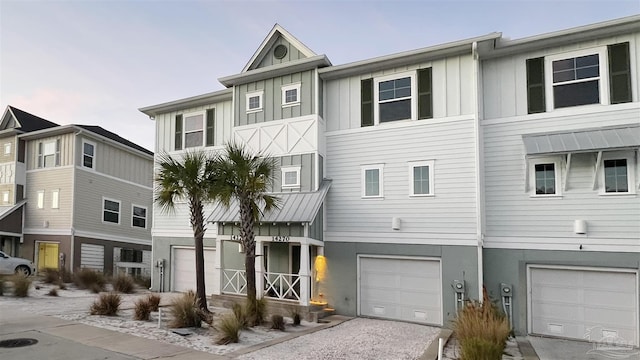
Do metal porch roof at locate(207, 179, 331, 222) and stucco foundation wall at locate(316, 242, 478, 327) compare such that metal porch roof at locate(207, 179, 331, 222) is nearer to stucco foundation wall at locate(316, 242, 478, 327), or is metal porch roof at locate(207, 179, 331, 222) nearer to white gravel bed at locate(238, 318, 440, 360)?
stucco foundation wall at locate(316, 242, 478, 327)

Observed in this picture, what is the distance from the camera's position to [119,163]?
2480cm

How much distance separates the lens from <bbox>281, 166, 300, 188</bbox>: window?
1407cm

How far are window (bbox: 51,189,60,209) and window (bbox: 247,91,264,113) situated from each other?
520 inches

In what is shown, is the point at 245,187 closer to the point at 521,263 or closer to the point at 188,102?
the point at 188,102

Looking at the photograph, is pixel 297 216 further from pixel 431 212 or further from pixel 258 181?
Result: pixel 431 212

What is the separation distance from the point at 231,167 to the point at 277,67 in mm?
4692

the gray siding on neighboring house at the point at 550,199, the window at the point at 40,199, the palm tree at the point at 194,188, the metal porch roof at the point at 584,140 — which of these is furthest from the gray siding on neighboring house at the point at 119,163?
the metal porch roof at the point at 584,140

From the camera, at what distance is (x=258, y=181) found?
11.5 metres

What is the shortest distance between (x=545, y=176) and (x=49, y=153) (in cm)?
2332

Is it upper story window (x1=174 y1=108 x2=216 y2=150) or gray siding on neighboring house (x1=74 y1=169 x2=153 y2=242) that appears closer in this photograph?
upper story window (x1=174 y1=108 x2=216 y2=150)

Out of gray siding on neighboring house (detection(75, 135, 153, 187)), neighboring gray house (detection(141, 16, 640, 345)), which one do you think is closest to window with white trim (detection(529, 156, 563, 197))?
neighboring gray house (detection(141, 16, 640, 345))

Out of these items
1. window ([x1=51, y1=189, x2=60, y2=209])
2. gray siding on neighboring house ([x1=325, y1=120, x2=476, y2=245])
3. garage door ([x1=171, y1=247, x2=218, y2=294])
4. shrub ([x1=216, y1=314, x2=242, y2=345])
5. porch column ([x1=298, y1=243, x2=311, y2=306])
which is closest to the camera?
shrub ([x1=216, y1=314, x2=242, y2=345])

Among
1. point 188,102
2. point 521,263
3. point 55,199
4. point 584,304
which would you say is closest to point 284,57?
point 188,102

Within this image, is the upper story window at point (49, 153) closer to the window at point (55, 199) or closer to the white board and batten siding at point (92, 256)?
the window at point (55, 199)
